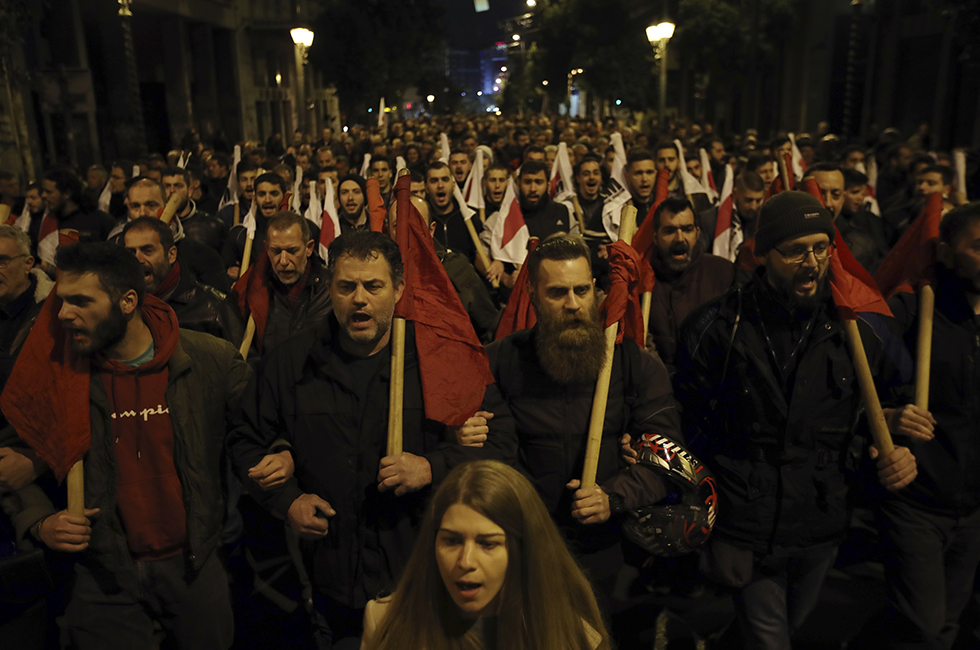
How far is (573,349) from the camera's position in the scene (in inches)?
132

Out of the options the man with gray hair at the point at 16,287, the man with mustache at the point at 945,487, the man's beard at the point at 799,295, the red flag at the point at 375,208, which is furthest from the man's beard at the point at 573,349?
the man with gray hair at the point at 16,287

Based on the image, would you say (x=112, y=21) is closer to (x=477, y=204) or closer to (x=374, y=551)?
(x=477, y=204)

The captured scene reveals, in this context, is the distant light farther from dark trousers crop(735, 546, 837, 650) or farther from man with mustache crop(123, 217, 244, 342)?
dark trousers crop(735, 546, 837, 650)

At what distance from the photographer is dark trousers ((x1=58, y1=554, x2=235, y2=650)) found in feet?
10.9

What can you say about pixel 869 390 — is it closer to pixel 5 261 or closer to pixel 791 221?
pixel 791 221

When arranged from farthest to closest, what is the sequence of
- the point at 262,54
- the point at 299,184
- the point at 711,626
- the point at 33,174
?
1. the point at 262,54
2. the point at 33,174
3. the point at 299,184
4. the point at 711,626

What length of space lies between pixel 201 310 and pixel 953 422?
4.26 metres

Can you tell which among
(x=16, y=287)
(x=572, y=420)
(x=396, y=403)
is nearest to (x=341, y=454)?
(x=396, y=403)

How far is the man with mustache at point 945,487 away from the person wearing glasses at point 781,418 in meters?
0.31

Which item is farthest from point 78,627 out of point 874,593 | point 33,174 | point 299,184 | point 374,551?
point 33,174

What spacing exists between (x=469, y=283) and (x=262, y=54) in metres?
38.8

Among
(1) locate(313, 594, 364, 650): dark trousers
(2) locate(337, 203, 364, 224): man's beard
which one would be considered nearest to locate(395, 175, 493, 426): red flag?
(1) locate(313, 594, 364, 650): dark trousers

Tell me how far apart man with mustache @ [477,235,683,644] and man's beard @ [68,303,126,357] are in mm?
1636

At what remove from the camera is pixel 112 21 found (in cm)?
2641
